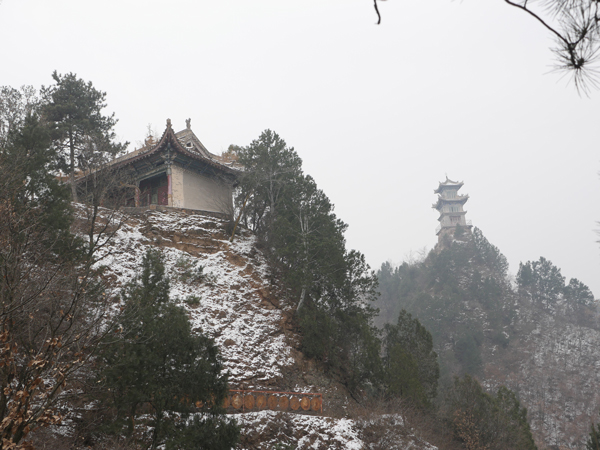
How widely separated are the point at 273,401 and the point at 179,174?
14.5 m

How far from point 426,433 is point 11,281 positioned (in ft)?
41.7

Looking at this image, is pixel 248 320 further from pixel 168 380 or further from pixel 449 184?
pixel 449 184

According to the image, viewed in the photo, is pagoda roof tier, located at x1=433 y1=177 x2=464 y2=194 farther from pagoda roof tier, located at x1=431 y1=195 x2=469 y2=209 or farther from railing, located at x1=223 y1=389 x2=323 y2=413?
railing, located at x1=223 y1=389 x2=323 y2=413

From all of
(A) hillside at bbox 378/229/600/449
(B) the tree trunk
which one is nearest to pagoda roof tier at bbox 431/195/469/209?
(A) hillside at bbox 378/229/600/449

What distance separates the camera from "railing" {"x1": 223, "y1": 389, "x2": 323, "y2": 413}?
12602 millimetres

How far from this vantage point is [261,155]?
21.8 meters

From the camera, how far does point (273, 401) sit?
1288 cm

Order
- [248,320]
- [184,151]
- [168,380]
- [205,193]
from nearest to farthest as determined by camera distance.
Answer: [168,380], [248,320], [184,151], [205,193]

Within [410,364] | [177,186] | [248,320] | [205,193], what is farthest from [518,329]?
[177,186]

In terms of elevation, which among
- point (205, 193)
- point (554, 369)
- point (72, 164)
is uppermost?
point (72, 164)

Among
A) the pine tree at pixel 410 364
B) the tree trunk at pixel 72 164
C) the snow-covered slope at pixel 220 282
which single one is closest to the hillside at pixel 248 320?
the snow-covered slope at pixel 220 282

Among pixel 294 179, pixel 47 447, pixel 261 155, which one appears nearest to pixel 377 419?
pixel 47 447

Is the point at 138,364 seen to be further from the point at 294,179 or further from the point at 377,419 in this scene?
the point at 294,179

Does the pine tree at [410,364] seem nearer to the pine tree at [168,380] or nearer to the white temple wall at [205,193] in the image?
the pine tree at [168,380]
